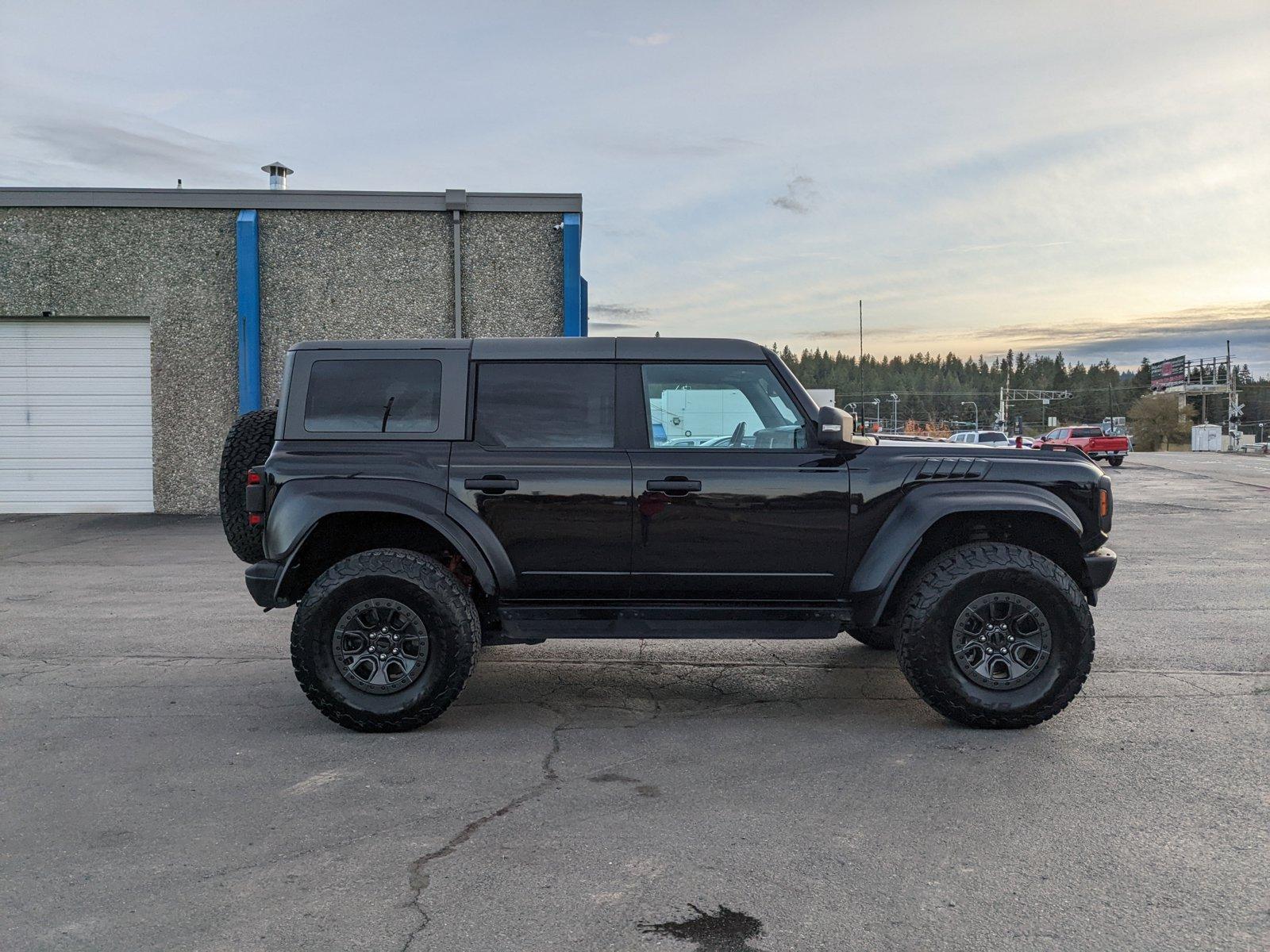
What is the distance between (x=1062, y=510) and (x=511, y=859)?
327cm

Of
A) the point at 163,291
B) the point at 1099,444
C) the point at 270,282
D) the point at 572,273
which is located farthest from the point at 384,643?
the point at 1099,444

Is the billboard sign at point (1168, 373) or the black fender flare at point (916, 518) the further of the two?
the billboard sign at point (1168, 373)

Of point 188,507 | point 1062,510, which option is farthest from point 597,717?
point 188,507

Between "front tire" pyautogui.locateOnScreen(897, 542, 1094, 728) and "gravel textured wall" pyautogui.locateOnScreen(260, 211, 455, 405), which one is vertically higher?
"gravel textured wall" pyautogui.locateOnScreen(260, 211, 455, 405)

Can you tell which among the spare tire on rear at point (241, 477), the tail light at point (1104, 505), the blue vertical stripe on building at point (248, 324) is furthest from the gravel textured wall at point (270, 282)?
the tail light at point (1104, 505)

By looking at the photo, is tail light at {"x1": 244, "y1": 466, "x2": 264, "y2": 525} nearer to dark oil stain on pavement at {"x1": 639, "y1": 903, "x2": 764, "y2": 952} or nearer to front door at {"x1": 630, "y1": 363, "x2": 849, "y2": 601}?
front door at {"x1": 630, "y1": 363, "x2": 849, "y2": 601}

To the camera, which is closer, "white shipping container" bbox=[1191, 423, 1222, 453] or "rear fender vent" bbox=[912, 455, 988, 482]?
"rear fender vent" bbox=[912, 455, 988, 482]

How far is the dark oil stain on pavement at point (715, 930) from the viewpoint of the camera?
2979mm

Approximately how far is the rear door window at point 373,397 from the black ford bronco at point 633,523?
11 millimetres

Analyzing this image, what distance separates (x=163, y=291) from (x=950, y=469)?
1530 cm

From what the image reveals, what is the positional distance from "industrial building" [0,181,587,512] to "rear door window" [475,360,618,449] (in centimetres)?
1153

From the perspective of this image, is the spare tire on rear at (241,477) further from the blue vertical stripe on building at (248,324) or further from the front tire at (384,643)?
the blue vertical stripe on building at (248,324)

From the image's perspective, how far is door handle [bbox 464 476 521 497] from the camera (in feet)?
17.1

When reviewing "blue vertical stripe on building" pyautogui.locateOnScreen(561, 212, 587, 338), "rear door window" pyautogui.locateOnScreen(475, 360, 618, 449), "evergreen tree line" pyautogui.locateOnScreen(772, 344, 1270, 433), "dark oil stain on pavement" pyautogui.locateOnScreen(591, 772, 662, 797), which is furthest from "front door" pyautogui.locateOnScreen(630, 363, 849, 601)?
"evergreen tree line" pyautogui.locateOnScreen(772, 344, 1270, 433)
